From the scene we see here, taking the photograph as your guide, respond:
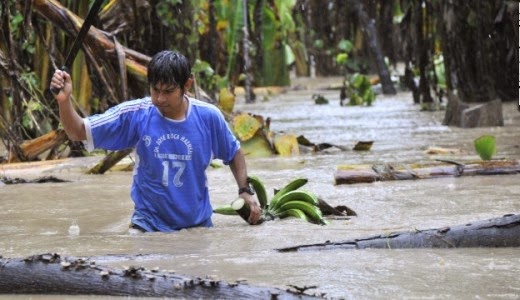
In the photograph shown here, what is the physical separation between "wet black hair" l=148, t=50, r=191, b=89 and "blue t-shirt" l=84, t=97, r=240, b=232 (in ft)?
0.85

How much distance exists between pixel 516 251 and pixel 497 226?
5.3 inches

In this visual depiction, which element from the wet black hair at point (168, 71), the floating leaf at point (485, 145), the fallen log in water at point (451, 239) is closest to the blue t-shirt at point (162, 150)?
the wet black hair at point (168, 71)

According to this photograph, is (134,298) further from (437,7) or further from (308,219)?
(437,7)

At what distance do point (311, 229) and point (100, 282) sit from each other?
1816 mm

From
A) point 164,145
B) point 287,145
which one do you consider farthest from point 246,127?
point 164,145

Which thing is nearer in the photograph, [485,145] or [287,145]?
[485,145]

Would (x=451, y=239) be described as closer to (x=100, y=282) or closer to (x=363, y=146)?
(x=100, y=282)

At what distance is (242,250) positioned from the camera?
14.9 ft

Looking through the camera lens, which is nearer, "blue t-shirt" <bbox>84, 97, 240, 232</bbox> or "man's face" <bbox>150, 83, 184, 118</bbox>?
"man's face" <bbox>150, 83, 184, 118</bbox>

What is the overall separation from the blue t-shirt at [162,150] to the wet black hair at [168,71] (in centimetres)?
26

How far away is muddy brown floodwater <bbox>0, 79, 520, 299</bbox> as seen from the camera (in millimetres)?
3826

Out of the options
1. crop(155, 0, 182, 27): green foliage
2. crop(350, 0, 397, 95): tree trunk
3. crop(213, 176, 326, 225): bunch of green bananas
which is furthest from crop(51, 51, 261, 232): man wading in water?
crop(350, 0, 397, 95): tree trunk

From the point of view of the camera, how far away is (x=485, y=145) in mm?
7746

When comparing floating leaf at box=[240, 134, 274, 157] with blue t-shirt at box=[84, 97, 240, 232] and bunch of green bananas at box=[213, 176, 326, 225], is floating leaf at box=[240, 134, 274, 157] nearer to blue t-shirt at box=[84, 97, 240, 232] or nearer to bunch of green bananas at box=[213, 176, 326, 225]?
bunch of green bananas at box=[213, 176, 326, 225]
